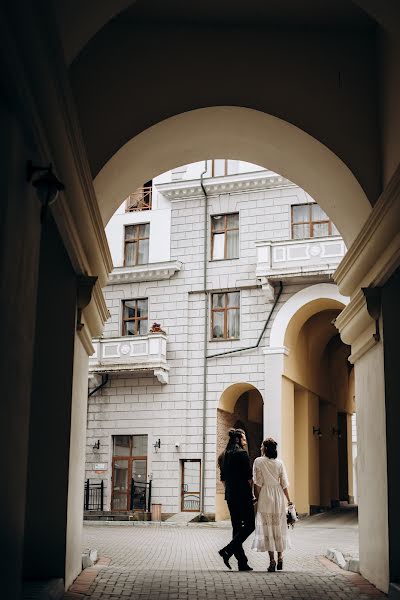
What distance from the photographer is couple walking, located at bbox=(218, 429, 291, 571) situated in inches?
410

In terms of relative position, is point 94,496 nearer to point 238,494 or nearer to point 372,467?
point 238,494

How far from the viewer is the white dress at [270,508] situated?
1055 centimetres

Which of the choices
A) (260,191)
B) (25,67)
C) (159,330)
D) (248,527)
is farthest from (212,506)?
(25,67)

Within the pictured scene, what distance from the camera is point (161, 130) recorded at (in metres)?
10.2

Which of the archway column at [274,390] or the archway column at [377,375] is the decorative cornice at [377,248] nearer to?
the archway column at [377,375]

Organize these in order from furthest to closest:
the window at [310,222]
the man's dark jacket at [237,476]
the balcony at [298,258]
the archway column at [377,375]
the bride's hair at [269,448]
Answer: the window at [310,222], the balcony at [298,258], the bride's hair at [269,448], the man's dark jacket at [237,476], the archway column at [377,375]

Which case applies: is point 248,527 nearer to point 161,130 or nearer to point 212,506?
point 161,130

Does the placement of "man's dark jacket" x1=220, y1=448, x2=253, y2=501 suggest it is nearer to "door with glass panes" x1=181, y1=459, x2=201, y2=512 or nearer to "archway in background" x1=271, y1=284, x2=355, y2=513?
"archway in background" x1=271, y1=284, x2=355, y2=513

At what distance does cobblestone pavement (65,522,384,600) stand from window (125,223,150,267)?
45.9ft

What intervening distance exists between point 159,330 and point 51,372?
61.3 ft

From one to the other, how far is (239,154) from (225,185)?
54.0 feet

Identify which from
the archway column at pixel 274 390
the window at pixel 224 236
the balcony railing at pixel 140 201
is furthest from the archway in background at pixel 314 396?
the balcony railing at pixel 140 201

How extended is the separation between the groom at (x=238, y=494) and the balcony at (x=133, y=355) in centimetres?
1644

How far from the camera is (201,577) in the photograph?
9.53 m
